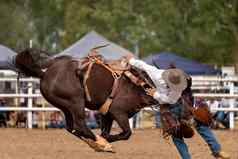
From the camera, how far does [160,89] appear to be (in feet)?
35.9

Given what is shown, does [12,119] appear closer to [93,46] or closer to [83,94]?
[93,46]

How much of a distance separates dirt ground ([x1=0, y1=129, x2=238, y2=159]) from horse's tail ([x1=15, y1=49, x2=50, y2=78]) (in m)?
1.32

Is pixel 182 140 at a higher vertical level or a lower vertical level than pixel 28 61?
lower

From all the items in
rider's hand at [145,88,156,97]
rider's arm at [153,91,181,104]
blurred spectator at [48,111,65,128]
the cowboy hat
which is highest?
the cowboy hat

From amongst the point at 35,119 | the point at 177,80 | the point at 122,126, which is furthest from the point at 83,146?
the point at 35,119

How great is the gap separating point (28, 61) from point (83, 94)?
40.8 inches

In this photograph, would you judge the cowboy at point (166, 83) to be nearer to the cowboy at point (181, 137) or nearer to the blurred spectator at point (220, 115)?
the cowboy at point (181, 137)

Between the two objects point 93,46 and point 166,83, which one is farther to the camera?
point 93,46

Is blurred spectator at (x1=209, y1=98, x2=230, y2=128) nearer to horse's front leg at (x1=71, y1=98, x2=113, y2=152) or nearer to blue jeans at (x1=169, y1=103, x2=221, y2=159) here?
horse's front leg at (x1=71, y1=98, x2=113, y2=152)

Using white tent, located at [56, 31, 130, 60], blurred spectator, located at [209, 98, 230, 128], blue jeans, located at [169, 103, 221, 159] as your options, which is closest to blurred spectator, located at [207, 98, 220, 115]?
blurred spectator, located at [209, 98, 230, 128]

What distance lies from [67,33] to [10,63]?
52829mm

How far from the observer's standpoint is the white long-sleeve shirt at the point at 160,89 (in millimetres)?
10664

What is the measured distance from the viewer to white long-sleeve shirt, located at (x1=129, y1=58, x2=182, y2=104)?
→ 10664 mm

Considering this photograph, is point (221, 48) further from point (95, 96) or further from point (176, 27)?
point (95, 96)
